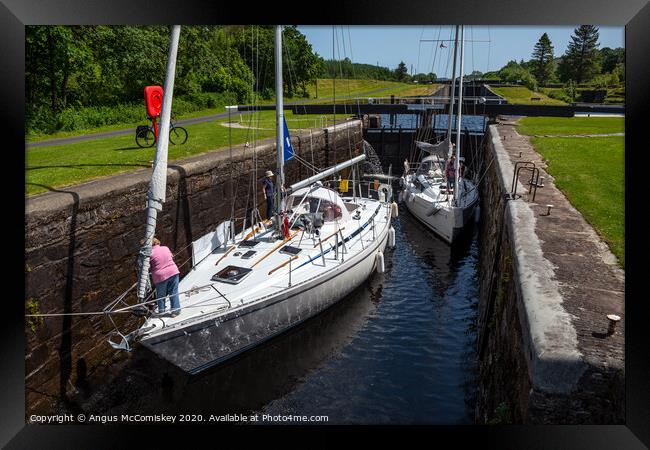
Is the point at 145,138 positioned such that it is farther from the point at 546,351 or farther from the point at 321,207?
the point at 546,351

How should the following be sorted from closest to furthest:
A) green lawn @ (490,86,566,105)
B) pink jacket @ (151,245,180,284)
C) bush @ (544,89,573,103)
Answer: pink jacket @ (151,245,180,284) → bush @ (544,89,573,103) → green lawn @ (490,86,566,105)

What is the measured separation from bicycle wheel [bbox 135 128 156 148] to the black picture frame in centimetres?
812

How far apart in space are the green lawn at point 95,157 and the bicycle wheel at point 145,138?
9.0 inches

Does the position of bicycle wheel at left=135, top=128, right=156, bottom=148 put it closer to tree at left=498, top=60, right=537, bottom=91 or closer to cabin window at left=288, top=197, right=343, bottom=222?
cabin window at left=288, top=197, right=343, bottom=222

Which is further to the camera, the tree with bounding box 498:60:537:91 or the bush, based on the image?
the tree with bounding box 498:60:537:91

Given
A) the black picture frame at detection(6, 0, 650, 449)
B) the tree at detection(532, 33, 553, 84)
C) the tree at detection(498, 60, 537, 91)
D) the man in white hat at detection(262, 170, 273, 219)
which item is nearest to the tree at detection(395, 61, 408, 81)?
the tree at detection(498, 60, 537, 91)

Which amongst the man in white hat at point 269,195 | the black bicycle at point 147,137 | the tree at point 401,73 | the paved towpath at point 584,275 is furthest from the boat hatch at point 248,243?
the tree at point 401,73

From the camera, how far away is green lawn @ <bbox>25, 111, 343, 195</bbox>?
941cm

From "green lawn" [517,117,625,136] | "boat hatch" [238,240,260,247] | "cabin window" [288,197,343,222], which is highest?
"green lawn" [517,117,625,136]

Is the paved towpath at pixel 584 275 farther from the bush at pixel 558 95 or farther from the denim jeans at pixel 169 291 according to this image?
the bush at pixel 558 95
